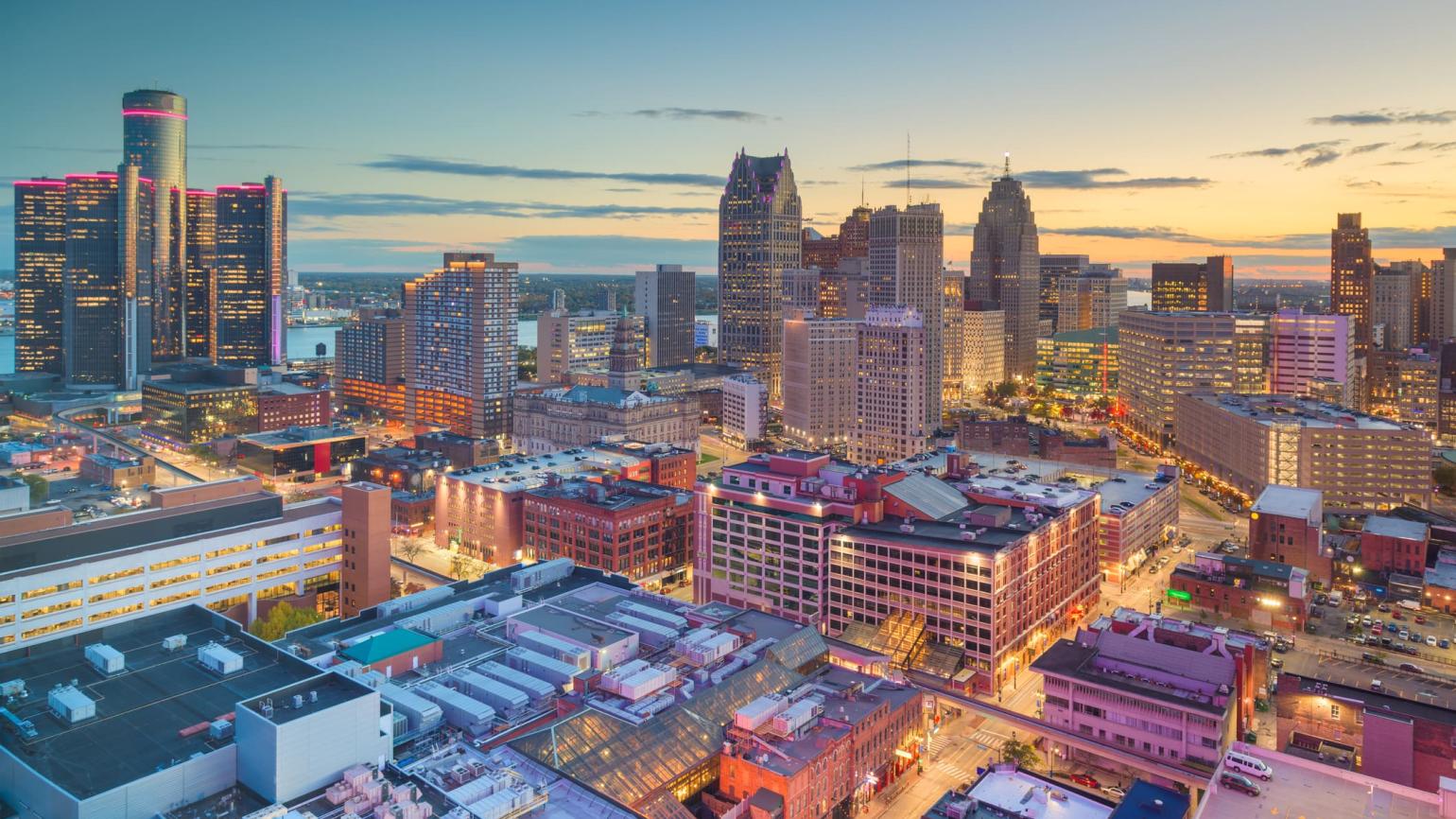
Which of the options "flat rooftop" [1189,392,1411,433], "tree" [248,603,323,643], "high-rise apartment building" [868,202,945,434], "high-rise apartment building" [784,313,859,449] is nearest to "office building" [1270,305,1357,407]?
"flat rooftop" [1189,392,1411,433]

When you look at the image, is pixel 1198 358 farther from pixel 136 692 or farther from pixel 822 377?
pixel 136 692

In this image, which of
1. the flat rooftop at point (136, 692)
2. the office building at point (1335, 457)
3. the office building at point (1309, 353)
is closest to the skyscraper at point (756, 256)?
the office building at point (1309, 353)

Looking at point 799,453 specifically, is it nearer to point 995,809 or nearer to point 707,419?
point 995,809

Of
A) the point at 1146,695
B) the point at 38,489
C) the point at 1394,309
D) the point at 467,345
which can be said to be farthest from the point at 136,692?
the point at 1394,309

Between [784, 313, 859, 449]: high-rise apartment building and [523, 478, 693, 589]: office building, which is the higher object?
[784, 313, 859, 449]: high-rise apartment building

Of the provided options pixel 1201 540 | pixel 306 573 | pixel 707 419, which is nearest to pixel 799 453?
pixel 306 573

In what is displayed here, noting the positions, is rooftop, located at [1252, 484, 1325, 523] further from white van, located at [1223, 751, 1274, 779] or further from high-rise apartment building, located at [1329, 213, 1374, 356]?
high-rise apartment building, located at [1329, 213, 1374, 356]
